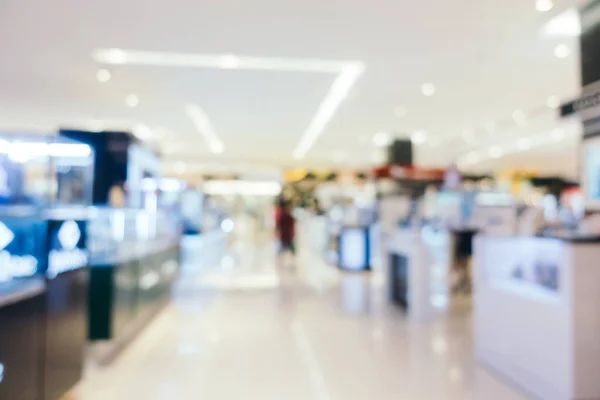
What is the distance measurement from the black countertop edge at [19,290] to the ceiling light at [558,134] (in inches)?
510

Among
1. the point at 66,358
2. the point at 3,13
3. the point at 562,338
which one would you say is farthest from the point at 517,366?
the point at 3,13

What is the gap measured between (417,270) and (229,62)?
12.5 ft

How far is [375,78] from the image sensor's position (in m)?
7.29

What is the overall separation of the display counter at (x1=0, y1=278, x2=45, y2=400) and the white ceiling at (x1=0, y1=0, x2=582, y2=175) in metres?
3.25

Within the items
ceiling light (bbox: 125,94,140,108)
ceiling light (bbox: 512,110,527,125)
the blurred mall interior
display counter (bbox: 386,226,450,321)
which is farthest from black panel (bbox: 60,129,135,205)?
ceiling light (bbox: 512,110,527,125)

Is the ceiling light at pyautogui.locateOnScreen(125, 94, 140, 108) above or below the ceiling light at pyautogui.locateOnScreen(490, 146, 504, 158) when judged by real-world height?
below

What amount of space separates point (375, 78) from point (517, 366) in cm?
492

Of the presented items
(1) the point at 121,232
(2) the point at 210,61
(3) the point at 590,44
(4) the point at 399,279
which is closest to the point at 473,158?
(4) the point at 399,279

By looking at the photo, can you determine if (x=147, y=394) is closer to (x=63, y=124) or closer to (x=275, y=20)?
(x=275, y=20)

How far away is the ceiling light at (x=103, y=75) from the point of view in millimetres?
7024

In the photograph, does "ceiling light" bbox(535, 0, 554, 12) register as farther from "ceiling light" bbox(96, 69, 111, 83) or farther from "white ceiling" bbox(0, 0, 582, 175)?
"ceiling light" bbox(96, 69, 111, 83)

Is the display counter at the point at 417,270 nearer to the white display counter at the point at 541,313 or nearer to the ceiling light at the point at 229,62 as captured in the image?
the white display counter at the point at 541,313

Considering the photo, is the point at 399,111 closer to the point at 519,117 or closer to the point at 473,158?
the point at 519,117

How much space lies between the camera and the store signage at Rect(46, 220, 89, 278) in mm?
2715
